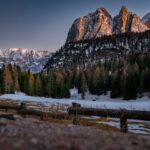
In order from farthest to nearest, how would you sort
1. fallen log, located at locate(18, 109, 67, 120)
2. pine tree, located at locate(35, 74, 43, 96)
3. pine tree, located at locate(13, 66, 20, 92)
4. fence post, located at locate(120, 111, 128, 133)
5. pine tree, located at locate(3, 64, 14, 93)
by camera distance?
pine tree, located at locate(13, 66, 20, 92), pine tree, located at locate(35, 74, 43, 96), pine tree, located at locate(3, 64, 14, 93), fallen log, located at locate(18, 109, 67, 120), fence post, located at locate(120, 111, 128, 133)

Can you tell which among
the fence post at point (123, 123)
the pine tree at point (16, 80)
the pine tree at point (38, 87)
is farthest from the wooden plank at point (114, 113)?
the pine tree at point (16, 80)

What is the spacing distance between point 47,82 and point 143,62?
53799 mm

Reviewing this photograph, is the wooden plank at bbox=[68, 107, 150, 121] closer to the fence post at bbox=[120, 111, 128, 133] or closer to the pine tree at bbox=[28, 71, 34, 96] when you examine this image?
the fence post at bbox=[120, 111, 128, 133]

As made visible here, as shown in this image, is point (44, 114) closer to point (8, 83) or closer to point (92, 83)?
point (8, 83)

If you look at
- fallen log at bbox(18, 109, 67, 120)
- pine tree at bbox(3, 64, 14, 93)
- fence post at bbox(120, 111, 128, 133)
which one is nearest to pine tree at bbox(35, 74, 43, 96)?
pine tree at bbox(3, 64, 14, 93)

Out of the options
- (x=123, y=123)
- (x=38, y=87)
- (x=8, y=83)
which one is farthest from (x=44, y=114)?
(x=8, y=83)

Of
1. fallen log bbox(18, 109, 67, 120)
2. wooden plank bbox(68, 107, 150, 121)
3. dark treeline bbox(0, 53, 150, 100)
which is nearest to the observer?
wooden plank bbox(68, 107, 150, 121)

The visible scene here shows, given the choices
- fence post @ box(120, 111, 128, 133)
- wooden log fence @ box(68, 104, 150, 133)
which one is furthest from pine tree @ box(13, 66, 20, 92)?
fence post @ box(120, 111, 128, 133)

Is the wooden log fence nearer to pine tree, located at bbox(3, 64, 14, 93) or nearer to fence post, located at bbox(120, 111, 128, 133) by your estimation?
fence post, located at bbox(120, 111, 128, 133)

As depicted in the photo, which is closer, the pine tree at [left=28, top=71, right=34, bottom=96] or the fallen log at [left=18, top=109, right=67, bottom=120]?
the fallen log at [left=18, top=109, right=67, bottom=120]

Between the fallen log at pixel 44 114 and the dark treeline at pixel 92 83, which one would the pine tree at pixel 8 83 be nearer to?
the dark treeline at pixel 92 83

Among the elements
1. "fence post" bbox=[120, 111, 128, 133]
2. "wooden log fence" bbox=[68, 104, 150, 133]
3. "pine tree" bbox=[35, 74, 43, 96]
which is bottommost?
"fence post" bbox=[120, 111, 128, 133]

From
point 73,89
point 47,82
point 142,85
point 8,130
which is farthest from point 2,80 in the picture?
point 8,130

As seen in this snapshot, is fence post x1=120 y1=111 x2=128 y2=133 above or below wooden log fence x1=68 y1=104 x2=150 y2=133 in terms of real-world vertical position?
below
